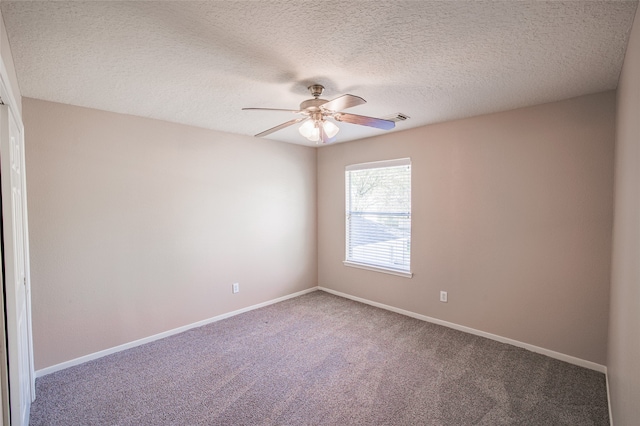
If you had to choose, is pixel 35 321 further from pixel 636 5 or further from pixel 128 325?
pixel 636 5

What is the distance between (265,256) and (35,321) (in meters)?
2.38

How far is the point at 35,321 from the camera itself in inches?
102

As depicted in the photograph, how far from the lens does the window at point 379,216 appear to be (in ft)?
12.9

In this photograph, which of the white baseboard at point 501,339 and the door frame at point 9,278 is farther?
the white baseboard at point 501,339

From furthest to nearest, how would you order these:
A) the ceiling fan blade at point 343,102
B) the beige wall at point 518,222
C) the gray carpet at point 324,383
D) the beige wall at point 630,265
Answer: the beige wall at point 518,222, the gray carpet at point 324,383, the ceiling fan blade at point 343,102, the beige wall at point 630,265

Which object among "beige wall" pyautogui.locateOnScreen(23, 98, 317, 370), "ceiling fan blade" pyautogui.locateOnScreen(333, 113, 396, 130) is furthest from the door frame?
"ceiling fan blade" pyautogui.locateOnScreen(333, 113, 396, 130)

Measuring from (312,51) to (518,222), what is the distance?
2.50m

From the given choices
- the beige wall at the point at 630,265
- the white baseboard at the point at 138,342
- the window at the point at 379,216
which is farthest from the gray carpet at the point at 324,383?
the window at the point at 379,216

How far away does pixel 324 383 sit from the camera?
2.46 metres

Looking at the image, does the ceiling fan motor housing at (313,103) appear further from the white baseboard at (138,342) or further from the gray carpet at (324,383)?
the white baseboard at (138,342)

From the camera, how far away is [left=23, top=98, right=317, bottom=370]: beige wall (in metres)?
2.65

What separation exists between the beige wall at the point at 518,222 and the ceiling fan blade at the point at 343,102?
1.89 meters

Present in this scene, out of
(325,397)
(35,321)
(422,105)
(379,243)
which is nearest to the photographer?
(325,397)

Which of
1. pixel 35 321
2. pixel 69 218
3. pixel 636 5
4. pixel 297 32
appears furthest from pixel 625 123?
pixel 35 321
